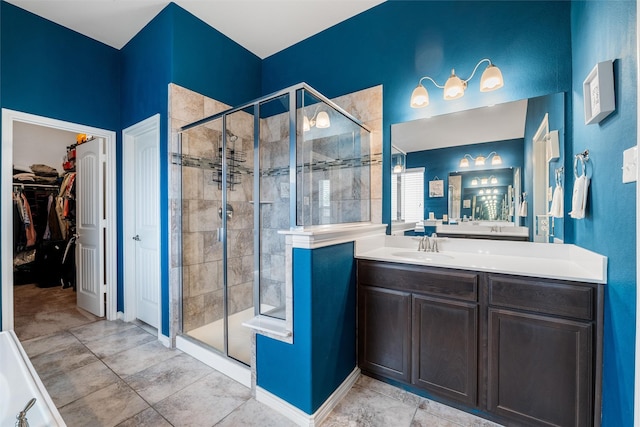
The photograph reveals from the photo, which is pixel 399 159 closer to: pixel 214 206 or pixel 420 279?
pixel 420 279

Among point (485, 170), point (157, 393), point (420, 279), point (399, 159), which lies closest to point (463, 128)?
point (485, 170)

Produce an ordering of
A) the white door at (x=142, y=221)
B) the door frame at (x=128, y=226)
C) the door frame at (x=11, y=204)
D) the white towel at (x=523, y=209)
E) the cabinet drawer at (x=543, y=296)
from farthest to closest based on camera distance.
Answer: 1. the door frame at (x=128, y=226)
2. the white door at (x=142, y=221)
3. the door frame at (x=11, y=204)
4. the white towel at (x=523, y=209)
5. the cabinet drawer at (x=543, y=296)

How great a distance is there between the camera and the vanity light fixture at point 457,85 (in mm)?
1822

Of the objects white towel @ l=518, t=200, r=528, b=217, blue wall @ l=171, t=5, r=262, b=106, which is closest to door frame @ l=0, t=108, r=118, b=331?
blue wall @ l=171, t=5, r=262, b=106

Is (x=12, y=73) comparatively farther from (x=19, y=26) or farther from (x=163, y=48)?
(x=163, y=48)

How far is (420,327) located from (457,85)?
172cm

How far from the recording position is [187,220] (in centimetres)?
259

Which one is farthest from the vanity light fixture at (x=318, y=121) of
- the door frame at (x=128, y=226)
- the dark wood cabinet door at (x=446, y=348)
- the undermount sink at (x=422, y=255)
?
the door frame at (x=128, y=226)

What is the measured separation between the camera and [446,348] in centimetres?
162

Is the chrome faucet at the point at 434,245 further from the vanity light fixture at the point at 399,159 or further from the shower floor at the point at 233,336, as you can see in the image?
the shower floor at the point at 233,336

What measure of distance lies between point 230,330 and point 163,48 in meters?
2.68

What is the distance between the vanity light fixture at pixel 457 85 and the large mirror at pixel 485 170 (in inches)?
6.5

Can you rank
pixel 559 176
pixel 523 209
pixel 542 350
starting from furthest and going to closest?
pixel 523 209 → pixel 559 176 → pixel 542 350

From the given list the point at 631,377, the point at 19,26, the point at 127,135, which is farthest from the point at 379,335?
the point at 19,26
